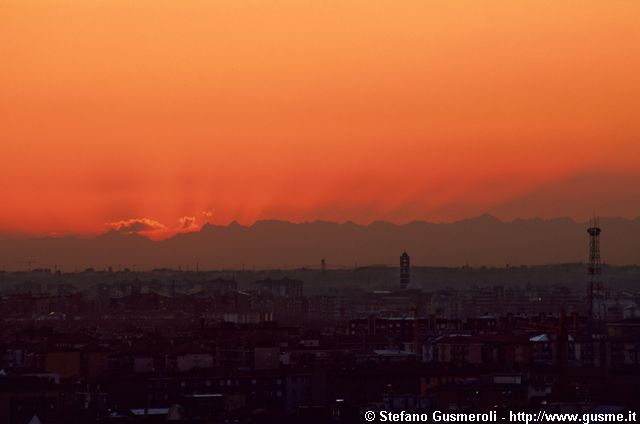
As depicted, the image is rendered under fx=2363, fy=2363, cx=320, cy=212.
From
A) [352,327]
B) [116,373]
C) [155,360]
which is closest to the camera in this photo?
[116,373]

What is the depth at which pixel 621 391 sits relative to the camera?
54969 mm

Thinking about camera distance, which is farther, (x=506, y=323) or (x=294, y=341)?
(x=506, y=323)

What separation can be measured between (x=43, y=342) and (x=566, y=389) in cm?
3238

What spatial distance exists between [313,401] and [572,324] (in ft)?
157

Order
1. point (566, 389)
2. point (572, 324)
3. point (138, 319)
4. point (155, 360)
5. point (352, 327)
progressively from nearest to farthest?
1. point (566, 389)
2. point (155, 360)
3. point (572, 324)
4. point (352, 327)
5. point (138, 319)

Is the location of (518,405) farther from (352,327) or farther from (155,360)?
(352,327)

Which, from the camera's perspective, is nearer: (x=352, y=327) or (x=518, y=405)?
(x=518, y=405)

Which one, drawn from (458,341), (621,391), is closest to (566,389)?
(621,391)

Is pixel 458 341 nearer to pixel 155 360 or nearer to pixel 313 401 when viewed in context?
pixel 155 360

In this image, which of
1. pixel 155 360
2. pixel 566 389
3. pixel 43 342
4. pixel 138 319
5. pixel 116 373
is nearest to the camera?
pixel 566 389

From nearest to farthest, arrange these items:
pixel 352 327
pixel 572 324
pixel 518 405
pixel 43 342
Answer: pixel 518 405 → pixel 43 342 → pixel 572 324 → pixel 352 327

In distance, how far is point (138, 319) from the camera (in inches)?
6152

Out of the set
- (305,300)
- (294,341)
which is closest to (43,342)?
(294,341)

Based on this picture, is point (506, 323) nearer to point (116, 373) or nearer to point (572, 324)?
point (572, 324)
